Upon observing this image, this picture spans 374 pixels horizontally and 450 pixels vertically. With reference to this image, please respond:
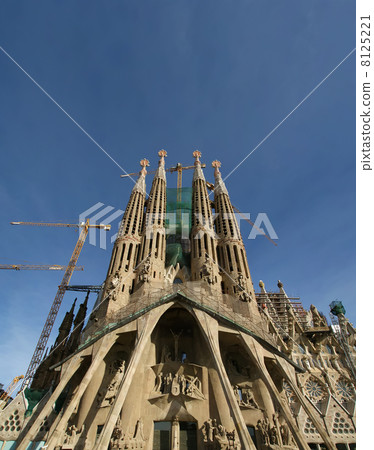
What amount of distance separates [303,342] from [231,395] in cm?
1850

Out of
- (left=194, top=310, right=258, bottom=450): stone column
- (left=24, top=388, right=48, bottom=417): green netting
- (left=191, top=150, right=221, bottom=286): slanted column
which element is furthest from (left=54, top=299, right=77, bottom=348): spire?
Answer: (left=194, top=310, right=258, bottom=450): stone column

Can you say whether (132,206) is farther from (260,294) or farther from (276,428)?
(276,428)

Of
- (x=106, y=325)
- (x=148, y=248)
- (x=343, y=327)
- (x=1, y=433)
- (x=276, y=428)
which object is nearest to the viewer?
(x=276, y=428)

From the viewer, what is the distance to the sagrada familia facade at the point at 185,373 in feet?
48.5

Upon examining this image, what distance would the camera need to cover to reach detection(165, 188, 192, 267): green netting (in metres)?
30.0

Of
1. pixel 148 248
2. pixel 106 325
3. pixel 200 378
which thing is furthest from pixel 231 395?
pixel 148 248

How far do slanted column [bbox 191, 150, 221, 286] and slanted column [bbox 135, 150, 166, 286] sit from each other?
3509mm

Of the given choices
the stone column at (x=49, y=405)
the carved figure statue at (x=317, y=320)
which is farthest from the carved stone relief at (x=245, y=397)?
the carved figure statue at (x=317, y=320)

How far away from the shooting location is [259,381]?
17.5 meters

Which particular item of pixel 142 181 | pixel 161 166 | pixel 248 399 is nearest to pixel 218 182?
pixel 161 166

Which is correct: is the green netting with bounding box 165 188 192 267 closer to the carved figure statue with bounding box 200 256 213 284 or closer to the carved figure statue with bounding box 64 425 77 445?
the carved figure statue with bounding box 200 256 213 284

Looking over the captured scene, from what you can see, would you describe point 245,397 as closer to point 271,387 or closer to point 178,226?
point 271,387

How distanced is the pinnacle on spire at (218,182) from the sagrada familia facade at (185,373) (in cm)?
931

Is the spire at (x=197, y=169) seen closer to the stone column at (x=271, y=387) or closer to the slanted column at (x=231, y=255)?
the slanted column at (x=231, y=255)
